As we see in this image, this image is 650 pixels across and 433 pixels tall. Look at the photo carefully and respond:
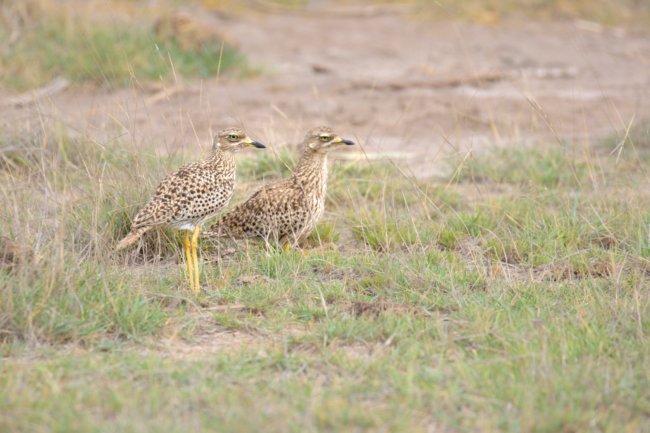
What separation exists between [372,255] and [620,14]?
42.6 feet

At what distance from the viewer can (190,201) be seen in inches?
238

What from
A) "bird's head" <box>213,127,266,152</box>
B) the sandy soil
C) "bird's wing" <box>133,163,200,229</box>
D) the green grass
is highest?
"bird's head" <box>213,127,266,152</box>

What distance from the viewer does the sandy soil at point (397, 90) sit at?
9.35m

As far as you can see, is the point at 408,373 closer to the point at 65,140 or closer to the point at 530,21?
the point at 65,140

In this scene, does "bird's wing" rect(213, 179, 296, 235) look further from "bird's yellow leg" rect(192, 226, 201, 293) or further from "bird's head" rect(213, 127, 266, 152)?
"bird's yellow leg" rect(192, 226, 201, 293)

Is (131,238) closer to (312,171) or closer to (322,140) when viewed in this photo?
(312,171)

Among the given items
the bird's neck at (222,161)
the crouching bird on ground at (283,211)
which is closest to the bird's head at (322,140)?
the crouching bird on ground at (283,211)

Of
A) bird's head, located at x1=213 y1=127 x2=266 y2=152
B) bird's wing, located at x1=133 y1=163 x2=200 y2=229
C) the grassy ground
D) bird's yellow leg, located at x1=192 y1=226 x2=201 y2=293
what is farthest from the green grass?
bird's yellow leg, located at x1=192 y1=226 x2=201 y2=293

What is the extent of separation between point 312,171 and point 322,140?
234 millimetres

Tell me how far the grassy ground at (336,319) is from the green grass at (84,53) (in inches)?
145

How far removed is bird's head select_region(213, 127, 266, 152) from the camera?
6.50m

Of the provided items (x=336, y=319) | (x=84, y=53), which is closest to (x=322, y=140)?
(x=336, y=319)

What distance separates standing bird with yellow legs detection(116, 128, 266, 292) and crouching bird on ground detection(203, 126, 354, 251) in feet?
1.34

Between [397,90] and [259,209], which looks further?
[397,90]
